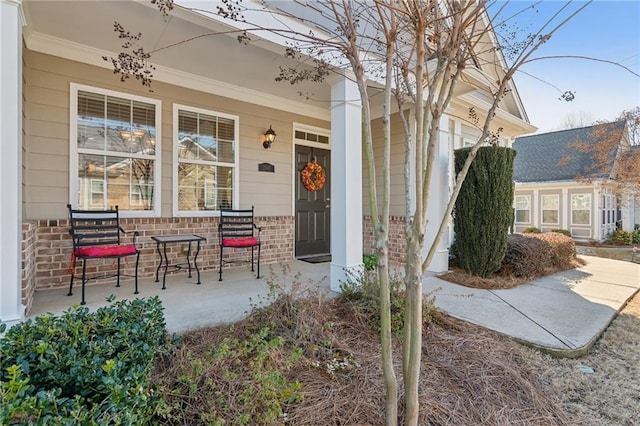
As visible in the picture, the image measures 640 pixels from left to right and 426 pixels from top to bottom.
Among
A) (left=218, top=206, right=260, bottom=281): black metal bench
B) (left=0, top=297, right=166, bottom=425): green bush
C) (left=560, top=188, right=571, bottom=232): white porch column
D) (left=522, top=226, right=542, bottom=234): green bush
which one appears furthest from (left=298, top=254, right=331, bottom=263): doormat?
(left=560, top=188, right=571, bottom=232): white porch column

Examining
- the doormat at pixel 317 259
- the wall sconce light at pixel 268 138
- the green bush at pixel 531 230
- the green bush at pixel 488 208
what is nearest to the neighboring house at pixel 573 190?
the green bush at pixel 531 230

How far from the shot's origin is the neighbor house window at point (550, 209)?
12.8 meters

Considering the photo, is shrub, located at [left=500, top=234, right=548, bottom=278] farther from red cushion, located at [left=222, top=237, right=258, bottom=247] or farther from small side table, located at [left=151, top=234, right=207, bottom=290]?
small side table, located at [left=151, top=234, right=207, bottom=290]

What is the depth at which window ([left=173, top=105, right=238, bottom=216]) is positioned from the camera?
4484 millimetres

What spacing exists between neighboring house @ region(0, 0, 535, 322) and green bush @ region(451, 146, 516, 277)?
0.41m

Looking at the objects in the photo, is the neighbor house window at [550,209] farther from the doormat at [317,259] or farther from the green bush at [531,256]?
the doormat at [317,259]

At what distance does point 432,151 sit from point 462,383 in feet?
4.88

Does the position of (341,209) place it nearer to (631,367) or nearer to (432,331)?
(432,331)

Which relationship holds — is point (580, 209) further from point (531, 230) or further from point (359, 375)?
point (359, 375)

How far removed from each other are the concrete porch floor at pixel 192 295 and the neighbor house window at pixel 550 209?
40.9ft

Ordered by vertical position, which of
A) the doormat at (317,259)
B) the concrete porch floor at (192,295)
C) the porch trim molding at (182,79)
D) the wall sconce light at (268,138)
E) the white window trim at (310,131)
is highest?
the porch trim molding at (182,79)

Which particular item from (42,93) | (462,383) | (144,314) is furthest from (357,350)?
(42,93)

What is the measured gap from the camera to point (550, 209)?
1294 cm

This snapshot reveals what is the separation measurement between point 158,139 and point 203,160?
2.17 feet
